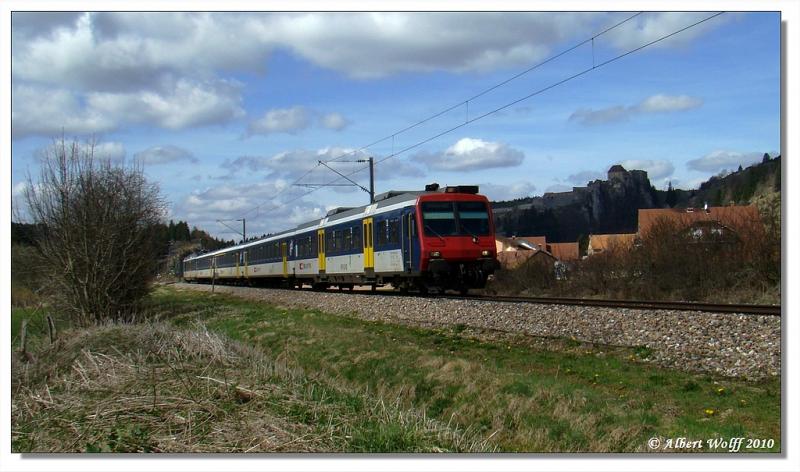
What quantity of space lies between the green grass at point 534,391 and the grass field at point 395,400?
0.08 ft

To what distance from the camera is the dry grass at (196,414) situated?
6.38 m

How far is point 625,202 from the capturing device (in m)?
62.6

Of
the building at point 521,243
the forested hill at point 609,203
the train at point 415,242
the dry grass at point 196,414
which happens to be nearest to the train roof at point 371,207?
the train at point 415,242

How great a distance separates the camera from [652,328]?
13000 mm

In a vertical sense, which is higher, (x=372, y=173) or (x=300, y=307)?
(x=372, y=173)

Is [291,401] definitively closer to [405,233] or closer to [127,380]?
→ [127,380]

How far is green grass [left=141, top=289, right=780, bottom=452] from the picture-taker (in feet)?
26.6

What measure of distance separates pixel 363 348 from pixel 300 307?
522 inches

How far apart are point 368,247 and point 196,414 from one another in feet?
64.3

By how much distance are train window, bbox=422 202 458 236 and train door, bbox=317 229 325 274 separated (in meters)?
10.7

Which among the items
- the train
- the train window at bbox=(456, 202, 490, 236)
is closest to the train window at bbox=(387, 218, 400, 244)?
the train

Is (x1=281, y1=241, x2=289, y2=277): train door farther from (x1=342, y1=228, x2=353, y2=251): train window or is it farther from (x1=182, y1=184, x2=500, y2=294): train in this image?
(x1=342, y1=228, x2=353, y2=251): train window

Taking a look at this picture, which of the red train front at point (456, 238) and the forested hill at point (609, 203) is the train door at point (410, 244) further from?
the forested hill at point (609, 203)

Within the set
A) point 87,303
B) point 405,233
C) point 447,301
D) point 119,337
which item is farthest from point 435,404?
point 87,303
